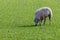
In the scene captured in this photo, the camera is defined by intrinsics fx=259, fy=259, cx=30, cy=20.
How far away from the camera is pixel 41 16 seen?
14.6 meters

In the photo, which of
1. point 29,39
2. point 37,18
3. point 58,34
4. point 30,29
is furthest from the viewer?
point 37,18

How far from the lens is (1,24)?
1443cm

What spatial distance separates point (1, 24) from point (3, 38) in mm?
3817

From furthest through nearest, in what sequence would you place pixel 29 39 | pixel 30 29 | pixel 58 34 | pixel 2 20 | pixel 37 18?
1. pixel 2 20
2. pixel 37 18
3. pixel 30 29
4. pixel 58 34
5. pixel 29 39

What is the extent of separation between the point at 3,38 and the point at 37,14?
4237mm

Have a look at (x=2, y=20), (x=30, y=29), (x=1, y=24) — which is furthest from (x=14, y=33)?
(x=2, y=20)

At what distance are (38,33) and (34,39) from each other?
1194mm

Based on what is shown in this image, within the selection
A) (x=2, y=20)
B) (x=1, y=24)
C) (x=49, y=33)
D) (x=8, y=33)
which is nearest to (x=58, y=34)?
(x=49, y=33)

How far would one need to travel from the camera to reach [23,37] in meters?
10.7

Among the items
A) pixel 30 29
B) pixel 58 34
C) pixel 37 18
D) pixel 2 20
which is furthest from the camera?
pixel 2 20

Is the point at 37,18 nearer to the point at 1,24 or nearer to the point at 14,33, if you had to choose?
the point at 1,24

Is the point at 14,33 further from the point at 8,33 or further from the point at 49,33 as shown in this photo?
the point at 49,33

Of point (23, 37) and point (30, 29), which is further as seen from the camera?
point (30, 29)

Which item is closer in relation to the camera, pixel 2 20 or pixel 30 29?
pixel 30 29
